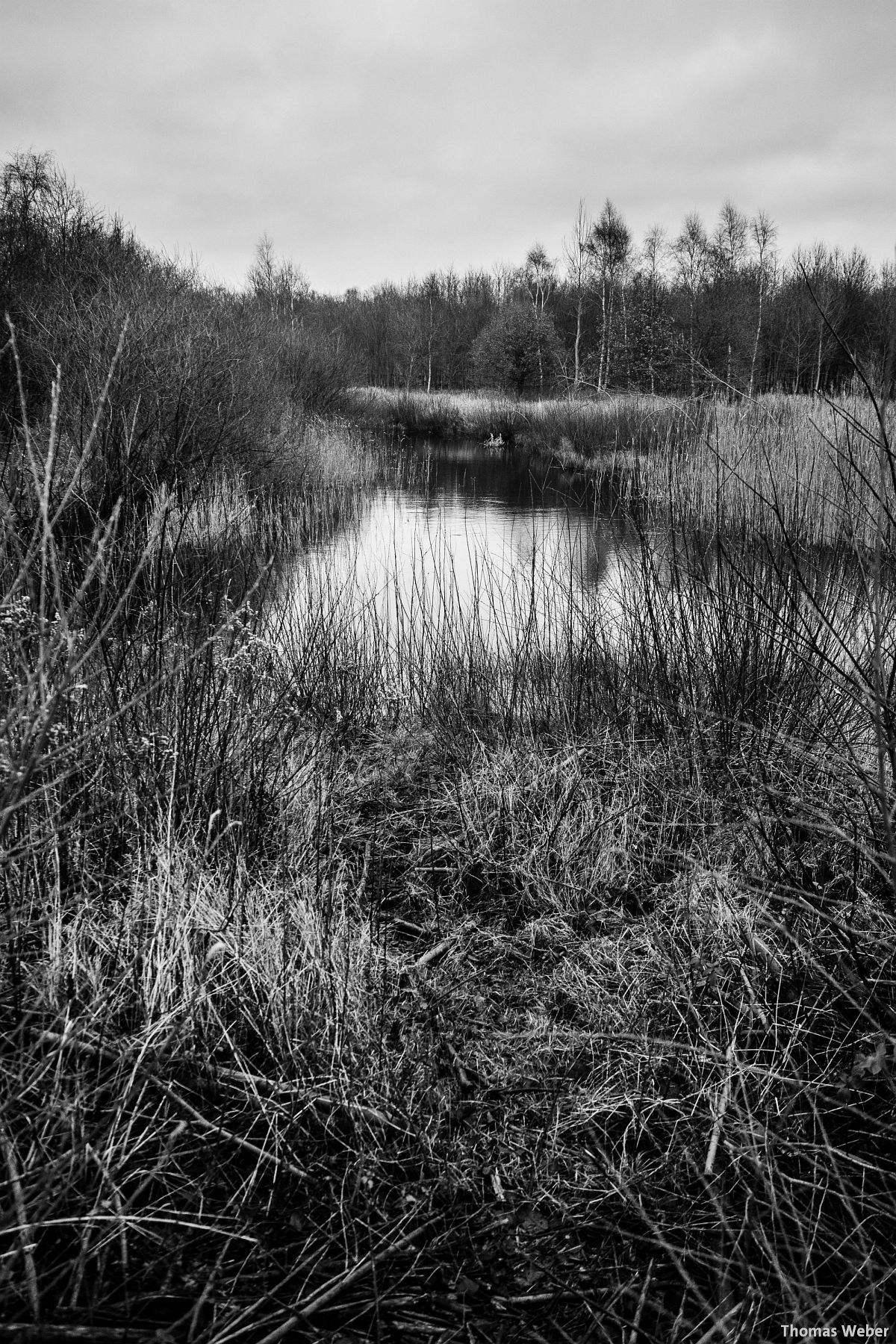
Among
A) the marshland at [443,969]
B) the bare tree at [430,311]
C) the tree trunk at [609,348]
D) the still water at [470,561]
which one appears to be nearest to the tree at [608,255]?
the tree trunk at [609,348]

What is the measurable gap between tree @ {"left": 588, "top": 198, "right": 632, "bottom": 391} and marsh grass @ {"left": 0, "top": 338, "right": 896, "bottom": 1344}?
3005cm

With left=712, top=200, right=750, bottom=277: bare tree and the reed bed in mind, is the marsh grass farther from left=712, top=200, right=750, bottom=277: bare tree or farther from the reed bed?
left=712, top=200, right=750, bottom=277: bare tree

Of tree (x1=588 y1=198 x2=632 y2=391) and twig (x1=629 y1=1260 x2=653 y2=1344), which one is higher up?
tree (x1=588 y1=198 x2=632 y2=391)

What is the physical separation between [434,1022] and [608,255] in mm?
34291

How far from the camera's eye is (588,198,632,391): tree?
1203 inches

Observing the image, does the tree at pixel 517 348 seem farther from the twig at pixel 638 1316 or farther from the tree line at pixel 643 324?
the twig at pixel 638 1316

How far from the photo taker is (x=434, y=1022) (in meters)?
1.68

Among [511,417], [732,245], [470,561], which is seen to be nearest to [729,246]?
[732,245]

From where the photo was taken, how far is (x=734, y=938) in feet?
6.09

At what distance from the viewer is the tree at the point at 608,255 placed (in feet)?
100

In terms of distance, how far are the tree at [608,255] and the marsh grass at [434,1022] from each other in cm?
3005

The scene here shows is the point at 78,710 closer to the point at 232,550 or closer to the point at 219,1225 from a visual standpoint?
the point at 219,1225

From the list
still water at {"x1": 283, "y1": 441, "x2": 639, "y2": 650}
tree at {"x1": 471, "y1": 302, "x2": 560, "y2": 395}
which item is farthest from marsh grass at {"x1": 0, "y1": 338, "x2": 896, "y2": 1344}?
tree at {"x1": 471, "y1": 302, "x2": 560, "y2": 395}

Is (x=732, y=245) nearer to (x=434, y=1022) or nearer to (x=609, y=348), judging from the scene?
(x=609, y=348)
